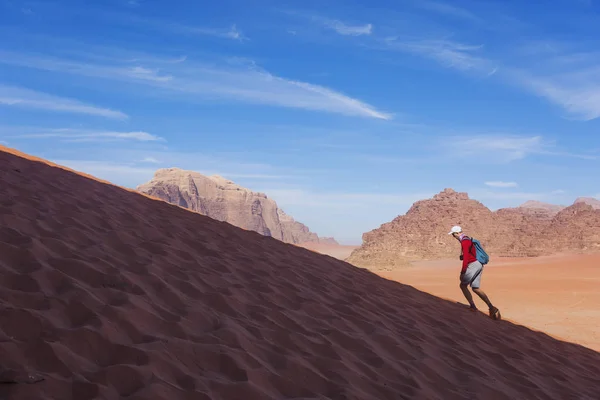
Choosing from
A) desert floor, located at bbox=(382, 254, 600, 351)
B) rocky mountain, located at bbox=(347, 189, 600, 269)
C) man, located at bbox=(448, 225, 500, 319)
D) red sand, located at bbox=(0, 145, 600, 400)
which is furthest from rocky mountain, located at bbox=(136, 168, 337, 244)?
red sand, located at bbox=(0, 145, 600, 400)

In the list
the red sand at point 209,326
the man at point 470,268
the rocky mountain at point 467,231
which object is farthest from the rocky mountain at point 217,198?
the red sand at point 209,326

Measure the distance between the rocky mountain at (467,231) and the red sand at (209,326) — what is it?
43.9m

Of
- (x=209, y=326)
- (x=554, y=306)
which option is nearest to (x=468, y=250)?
(x=209, y=326)

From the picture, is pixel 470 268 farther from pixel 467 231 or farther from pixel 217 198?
pixel 217 198

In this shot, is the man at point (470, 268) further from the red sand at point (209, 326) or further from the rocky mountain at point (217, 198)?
the rocky mountain at point (217, 198)

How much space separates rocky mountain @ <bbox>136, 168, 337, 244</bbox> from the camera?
99312mm

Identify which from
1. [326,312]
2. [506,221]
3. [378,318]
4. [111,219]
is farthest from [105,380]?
[506,221]

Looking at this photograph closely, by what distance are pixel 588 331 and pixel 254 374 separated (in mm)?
10246

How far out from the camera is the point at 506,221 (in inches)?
2594

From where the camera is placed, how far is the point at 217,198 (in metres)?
111

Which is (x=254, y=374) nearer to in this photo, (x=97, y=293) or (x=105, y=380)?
(x=105, y=380)

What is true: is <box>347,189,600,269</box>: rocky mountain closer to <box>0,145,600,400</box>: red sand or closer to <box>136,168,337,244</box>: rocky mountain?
<box>136,168,337,244</box>: rocky mountain

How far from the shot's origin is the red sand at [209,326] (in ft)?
10.7

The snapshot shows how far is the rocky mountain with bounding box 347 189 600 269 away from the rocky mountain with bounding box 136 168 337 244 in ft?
111
